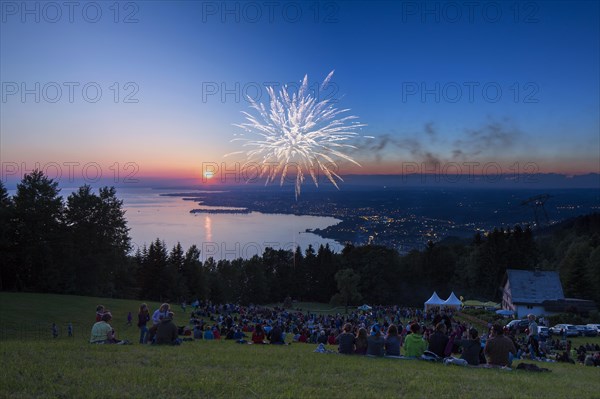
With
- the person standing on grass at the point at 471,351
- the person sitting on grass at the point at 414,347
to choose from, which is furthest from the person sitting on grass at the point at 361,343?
the person standing on grass at the point at 471,351

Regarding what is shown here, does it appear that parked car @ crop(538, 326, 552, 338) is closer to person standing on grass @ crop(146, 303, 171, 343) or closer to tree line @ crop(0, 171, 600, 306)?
person standing on grass @ crop(146, 303, 171, 343)

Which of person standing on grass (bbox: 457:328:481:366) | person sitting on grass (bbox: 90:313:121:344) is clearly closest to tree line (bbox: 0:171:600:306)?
person sitting on grass (bbox: 90:313:121:344)

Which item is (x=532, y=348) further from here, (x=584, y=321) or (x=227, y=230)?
(x=227, y=230)

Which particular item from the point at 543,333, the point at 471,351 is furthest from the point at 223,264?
the point at 471,351

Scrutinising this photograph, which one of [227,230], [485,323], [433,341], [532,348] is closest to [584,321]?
[485,323]

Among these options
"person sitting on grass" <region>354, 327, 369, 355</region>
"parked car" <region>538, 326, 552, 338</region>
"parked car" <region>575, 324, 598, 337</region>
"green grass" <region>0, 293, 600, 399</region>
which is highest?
"green grass" <region>0, 293, 600, 399</region>

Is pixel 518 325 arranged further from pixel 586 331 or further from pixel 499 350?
pixel 499 350
